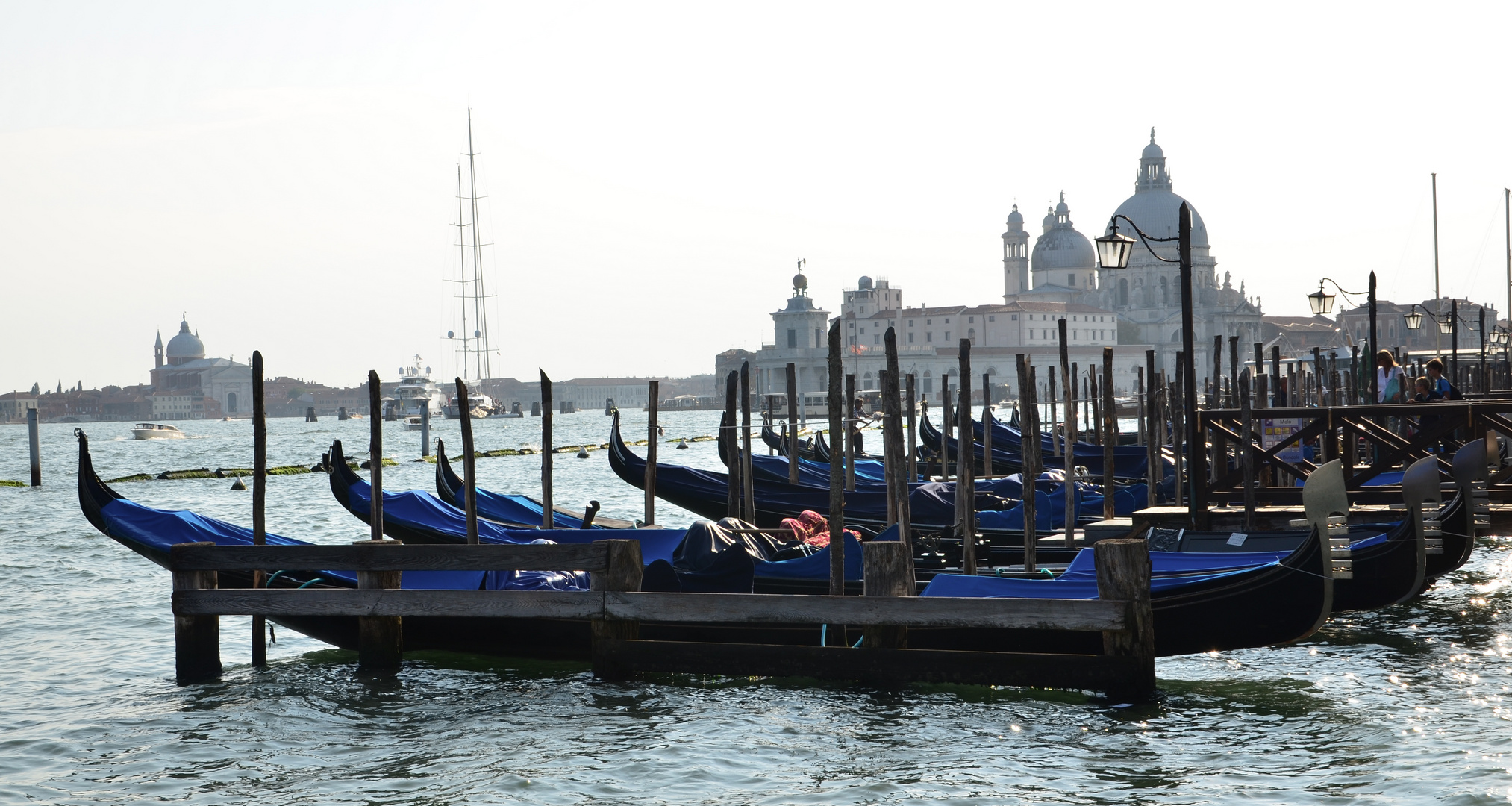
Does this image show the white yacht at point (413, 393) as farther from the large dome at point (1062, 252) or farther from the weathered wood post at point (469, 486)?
the weathered wood post at point (469, 486)

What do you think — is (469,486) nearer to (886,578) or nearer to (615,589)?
(615,589)

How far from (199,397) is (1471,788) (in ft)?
366

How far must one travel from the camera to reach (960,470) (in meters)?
7.30

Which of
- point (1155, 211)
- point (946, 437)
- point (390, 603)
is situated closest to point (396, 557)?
point (390, 603)

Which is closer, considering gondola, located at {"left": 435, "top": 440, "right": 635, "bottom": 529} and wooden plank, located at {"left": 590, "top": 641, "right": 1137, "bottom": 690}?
wooden plank, located at {"left": 590, "top": 641, "right": 1137, "bottom": 690}

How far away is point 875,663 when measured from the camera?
5.78 metres

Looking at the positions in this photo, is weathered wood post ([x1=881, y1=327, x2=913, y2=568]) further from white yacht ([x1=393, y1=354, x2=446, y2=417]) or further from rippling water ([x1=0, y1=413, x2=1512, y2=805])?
white yacht ([x1=393, y1=354, x2=446, y2=417])

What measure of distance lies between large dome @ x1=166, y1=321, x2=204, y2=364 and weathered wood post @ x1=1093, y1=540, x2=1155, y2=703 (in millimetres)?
118836

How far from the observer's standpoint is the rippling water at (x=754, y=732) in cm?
486

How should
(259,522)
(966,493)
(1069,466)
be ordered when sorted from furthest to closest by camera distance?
(1069,466)
(259,522)
(966,493)

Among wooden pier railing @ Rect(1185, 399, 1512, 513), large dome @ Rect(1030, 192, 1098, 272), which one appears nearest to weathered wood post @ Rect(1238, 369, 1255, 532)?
wooden pier railing @ Rect(1185, 399, 1512, 513)

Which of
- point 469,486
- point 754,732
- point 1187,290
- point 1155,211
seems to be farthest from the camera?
point 1155,211

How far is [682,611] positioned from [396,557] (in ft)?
4.24

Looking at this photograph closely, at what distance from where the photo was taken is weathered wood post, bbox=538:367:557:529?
880 cm
